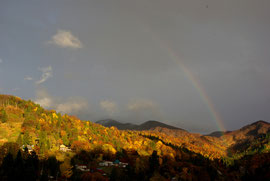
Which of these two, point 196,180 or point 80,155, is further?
point 80,155

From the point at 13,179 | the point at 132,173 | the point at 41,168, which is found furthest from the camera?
the point at 132,173

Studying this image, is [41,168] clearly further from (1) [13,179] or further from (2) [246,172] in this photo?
(2) [246,172]

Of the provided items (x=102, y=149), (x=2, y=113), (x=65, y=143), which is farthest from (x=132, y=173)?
(x=2, y=113)

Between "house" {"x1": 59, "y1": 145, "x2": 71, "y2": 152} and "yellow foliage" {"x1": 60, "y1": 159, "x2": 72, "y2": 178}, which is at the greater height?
"house" {"x1": 59, "y1": 145, "x2": 71, "y2": 152}

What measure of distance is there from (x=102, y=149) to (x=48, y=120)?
79866 mm

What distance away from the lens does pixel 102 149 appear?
15338 cm

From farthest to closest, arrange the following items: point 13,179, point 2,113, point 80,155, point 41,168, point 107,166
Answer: point 2,113 → point 80,155 → point 107,166 → point 41,168 → point 13,179

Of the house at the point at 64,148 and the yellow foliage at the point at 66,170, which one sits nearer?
the yellow foliage at the point at 66,170

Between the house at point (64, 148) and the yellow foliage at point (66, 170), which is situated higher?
the house at point (64, 148)

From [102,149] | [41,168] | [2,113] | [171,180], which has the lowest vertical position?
[171,180]

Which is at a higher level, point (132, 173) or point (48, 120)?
point (48, 120)

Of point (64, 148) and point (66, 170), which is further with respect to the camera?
point (64, 148)

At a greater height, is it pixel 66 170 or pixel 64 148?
pixel 64 148

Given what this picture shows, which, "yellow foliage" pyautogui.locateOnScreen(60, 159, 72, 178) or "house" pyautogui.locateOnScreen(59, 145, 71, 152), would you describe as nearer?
"yellow foliage" pyautogui.locateOnScreen(60, 159, 72, 178)
